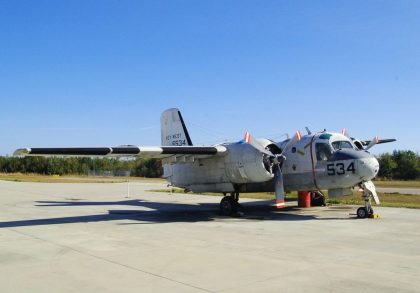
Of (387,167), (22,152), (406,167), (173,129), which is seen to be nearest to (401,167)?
(406,167)

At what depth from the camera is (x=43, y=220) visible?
16.3 m

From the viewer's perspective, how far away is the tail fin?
74.8 feet

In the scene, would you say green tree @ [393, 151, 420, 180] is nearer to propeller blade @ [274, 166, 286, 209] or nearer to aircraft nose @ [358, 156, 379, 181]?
propeller blade @ [274, 166, 286, 209]

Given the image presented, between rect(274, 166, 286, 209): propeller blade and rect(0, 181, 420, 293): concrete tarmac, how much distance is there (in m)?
0.65

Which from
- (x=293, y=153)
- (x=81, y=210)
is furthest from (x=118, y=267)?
(x=81, y=210)

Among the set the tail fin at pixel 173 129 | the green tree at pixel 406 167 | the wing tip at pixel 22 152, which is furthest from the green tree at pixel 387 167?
the wing tip at pixel 22 152

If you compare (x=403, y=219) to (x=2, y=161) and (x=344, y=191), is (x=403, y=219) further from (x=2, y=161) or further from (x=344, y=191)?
(x=2, y=161)

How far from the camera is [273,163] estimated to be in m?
17.0

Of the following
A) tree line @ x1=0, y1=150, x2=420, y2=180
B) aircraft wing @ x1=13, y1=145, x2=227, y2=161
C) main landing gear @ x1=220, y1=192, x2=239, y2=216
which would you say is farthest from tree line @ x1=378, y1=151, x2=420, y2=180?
aircraft wing @ x1=13, y1=145, x2=227, y2=161

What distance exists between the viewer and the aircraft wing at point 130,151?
1405 centimetres

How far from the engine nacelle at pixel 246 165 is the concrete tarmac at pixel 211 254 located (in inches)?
69.2

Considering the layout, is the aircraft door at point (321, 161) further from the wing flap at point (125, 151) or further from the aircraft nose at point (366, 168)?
the wing flap at point (125, 151)

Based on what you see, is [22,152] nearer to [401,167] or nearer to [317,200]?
[317,200]

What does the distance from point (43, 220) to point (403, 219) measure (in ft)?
45.1
